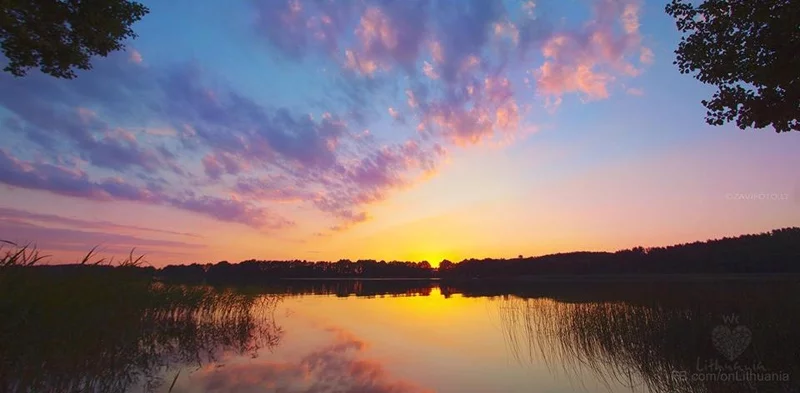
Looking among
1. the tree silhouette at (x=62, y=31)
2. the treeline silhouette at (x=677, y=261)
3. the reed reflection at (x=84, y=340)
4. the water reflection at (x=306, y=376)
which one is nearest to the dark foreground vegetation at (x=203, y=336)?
the reed reflection at (x=84, y=340)

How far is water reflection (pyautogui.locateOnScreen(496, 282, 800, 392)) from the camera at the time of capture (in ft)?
33.5

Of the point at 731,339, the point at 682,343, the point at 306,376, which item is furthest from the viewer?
the point at 682,343

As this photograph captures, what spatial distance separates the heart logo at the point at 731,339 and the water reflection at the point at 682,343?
2 cm

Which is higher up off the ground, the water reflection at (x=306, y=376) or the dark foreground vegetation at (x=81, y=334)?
the dark foreground vegetation at (x=81, y=334)

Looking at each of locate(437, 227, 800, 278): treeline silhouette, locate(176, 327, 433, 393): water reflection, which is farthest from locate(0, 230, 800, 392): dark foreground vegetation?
locate(437, 227, 800, 278): treeline silhouette

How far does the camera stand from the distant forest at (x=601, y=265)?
78.6 meters

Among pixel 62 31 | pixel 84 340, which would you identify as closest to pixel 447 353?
pixel 84 340

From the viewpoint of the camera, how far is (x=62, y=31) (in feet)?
33.0

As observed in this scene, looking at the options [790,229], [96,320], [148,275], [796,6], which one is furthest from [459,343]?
[790,229]

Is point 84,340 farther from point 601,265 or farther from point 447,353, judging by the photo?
point 601,265

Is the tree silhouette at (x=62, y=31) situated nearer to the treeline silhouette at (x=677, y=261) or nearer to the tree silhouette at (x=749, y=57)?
the tree silhouette at (x=749, y=57)

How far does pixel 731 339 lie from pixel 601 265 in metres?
116

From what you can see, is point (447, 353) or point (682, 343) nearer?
point (682, 343)

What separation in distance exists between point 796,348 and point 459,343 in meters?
11.2
